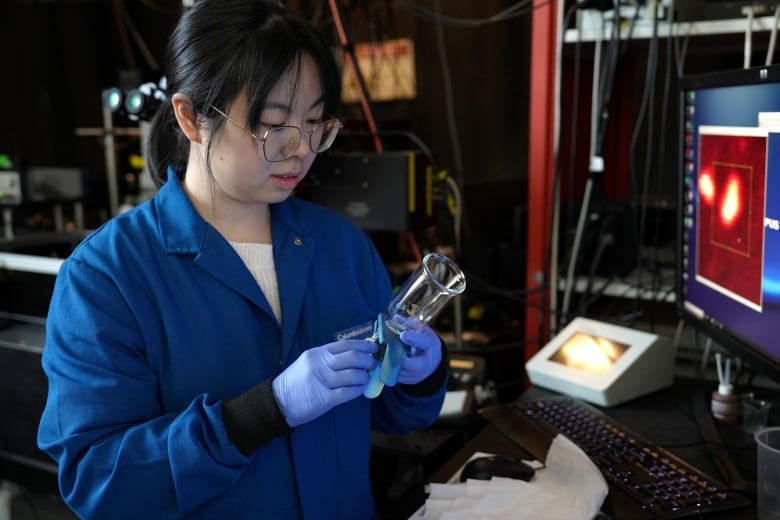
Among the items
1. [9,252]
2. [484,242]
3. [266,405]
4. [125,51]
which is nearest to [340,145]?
[484,242]

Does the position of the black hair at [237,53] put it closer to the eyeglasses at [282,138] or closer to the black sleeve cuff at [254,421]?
the eyeglasses at [282,138]

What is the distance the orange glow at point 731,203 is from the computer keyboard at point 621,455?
A: 0.40 metres

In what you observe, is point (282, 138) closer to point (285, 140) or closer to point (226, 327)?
point (285, 140)

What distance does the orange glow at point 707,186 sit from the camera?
3.87 feet

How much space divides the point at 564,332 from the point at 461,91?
2505 millimetres

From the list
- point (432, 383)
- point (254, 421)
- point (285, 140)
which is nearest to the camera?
point (254, 421)

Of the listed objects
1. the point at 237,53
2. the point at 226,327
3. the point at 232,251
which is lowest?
the point at 226,327

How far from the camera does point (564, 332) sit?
148cm

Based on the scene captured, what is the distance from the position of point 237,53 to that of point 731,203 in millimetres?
820

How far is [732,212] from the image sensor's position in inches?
43.6

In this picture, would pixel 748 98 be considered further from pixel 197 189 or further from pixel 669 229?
pixel 197 189

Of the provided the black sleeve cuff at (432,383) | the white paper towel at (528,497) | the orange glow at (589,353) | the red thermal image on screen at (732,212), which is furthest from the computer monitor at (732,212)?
the black sleeve cuff at (432,383)

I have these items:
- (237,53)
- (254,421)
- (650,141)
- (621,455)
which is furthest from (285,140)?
(650,141)

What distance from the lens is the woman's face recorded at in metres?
0.91
